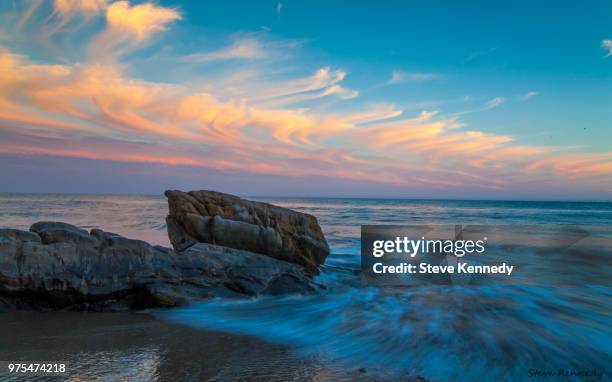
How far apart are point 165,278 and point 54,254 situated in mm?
2120

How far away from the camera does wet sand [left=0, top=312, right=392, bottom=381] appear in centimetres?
482

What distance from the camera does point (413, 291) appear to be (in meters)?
10.1

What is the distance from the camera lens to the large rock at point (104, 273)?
289 inches

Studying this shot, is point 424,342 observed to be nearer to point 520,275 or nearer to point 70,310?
point 70,310

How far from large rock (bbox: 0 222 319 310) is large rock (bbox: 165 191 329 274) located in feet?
4.53

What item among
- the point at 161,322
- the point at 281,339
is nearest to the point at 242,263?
the point at 161,322

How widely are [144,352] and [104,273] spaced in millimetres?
2963

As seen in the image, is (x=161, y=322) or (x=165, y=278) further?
(x=165, y=278)

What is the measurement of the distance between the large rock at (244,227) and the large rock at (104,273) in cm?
138

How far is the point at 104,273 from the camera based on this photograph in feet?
25.6
